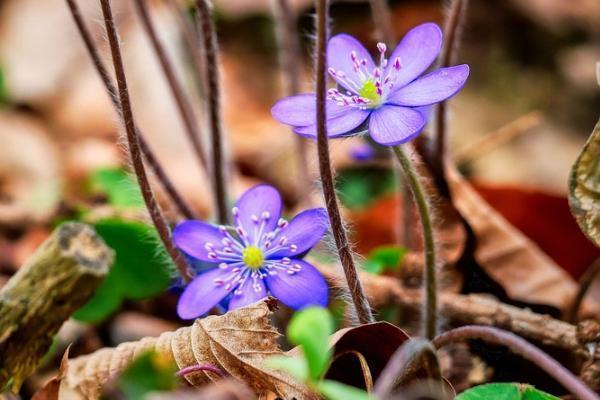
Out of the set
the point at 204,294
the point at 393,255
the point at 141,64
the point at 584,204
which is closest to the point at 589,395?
the point at 584,204

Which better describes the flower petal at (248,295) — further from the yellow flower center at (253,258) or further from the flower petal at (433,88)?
the flower petal at (433,88)

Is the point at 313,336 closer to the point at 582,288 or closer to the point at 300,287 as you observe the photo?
the point at 300,287

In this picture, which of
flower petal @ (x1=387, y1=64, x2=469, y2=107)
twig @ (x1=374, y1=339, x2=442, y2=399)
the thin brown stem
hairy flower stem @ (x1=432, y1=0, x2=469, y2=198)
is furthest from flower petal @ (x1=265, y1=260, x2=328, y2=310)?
the thin brown stem

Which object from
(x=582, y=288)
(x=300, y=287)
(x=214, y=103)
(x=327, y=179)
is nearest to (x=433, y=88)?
(x=327, y=179)

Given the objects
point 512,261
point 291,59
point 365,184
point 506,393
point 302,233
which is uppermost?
point 291,59

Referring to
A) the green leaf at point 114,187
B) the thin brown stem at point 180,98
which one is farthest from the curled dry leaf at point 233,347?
the green leaf at point 114,187

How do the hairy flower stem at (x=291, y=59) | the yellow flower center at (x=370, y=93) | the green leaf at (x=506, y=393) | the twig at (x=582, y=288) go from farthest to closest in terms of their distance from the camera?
the hairy flower stem at (x=291, y=59)
the twig at (x=582, y=288)
the yellow flower center at (x=370, y=93)
the green leaf at (x=506, y=393)
